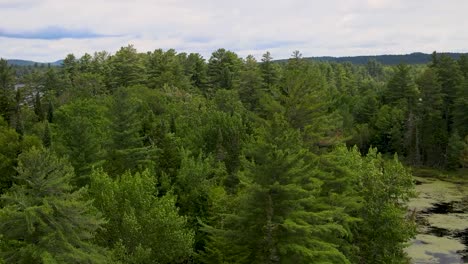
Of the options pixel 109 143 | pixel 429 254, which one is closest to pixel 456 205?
pixel 429 254

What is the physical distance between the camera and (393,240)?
1222 inches

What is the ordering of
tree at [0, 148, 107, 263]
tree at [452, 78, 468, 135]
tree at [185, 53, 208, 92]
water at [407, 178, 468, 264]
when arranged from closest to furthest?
tree at [0, 148, 107, 263] < water at [407, 178, 468, 264] < tree at [452, 78, 468, 135] < tree at [185, 53, 208, 92]

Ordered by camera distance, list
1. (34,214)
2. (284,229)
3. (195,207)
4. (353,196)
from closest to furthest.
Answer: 1. (34,214)
2. (284,229)
3. (353,196)
4. (195,207)

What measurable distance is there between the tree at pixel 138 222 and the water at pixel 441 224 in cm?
2225

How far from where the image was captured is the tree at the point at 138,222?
2612cm

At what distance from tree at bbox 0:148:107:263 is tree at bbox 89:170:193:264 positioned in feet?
20.0

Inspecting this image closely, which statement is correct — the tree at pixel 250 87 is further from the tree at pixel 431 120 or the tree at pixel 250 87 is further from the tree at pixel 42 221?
→ the tree at pixel 42 221

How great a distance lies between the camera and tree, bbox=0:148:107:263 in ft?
58.1

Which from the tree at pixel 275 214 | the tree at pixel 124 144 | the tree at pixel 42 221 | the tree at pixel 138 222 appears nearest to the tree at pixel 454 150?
the tree at pixel 124 144

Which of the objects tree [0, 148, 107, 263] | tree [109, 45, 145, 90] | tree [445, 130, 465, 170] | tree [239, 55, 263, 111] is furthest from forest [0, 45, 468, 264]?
tree [445, 130, 465, 170]

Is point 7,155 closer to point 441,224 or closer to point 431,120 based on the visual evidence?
point 441,224

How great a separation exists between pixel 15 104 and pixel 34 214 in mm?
47683

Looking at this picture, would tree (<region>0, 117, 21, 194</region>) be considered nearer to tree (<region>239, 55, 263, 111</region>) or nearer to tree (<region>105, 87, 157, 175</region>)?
tree (<region>105, 87, 157, 175</region>)

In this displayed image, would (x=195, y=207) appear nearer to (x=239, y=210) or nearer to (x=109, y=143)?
(x=109, y=143)
